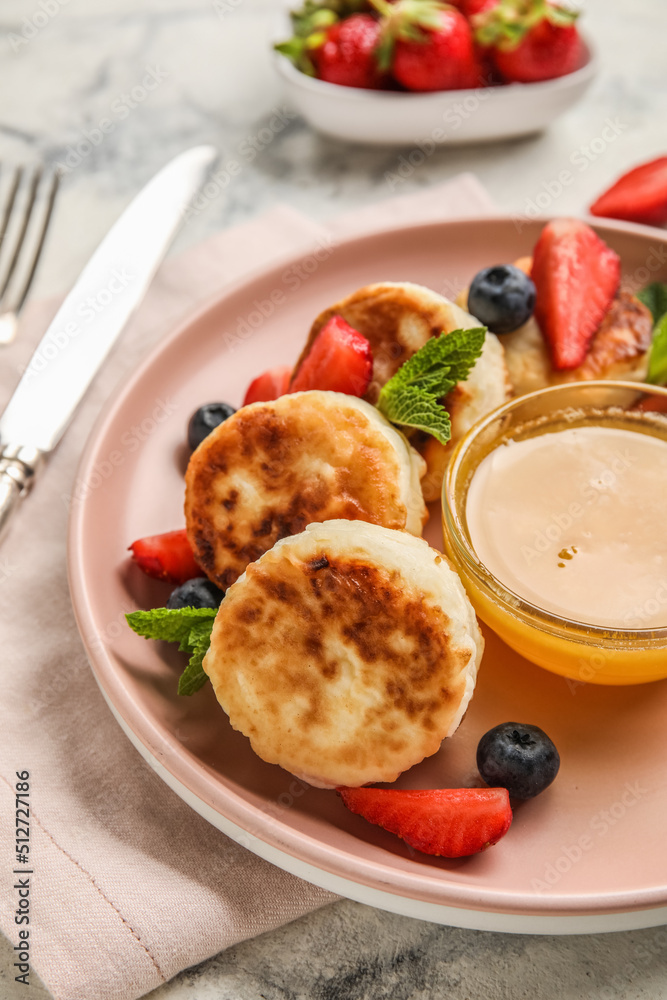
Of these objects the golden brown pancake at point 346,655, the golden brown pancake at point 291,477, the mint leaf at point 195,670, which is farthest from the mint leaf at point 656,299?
the mint leaf at point 195,670

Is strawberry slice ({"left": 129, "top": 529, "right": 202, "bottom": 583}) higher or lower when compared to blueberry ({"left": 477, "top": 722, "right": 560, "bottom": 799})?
higher

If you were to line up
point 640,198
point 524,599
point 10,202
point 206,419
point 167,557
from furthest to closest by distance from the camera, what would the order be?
1. point 10,202
2. point 640,198
3. point 206,419
4. point 167,557
5. point 524,599

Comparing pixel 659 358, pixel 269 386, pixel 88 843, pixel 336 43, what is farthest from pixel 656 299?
pixel 88 843

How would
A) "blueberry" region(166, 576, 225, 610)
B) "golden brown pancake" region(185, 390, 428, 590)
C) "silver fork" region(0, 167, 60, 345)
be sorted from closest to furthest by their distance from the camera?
"golden brown pancake" region(185, 390, 428, 590) → "blueberry" region(166, 576, 225, 610) → "silver fork" region(0, 167, 60, 345)

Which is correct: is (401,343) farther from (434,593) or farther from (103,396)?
(103,396)

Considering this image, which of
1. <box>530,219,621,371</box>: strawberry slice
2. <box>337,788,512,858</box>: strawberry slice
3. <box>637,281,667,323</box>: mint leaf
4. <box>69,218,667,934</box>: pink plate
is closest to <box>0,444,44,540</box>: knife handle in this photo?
<box>69,218,667,934</box>: pink plate

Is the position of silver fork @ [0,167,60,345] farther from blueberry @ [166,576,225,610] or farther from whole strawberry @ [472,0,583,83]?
whole strawberry @ [472,0,583,83]

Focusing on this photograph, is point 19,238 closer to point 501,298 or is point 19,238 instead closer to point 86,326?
point 86,326

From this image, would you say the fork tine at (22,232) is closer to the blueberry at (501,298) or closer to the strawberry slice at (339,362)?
the strawberry slice at (339,362)
